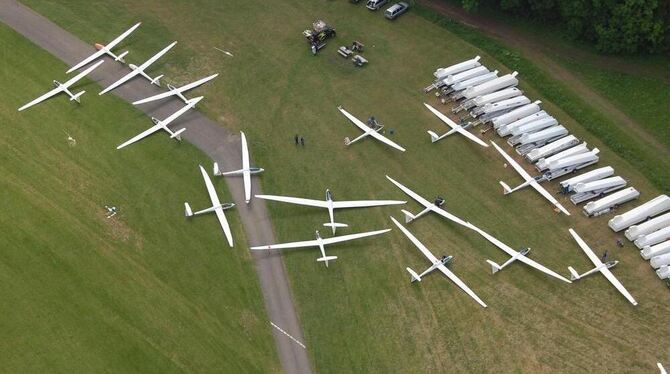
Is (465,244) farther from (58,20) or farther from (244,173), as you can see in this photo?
(58,20)

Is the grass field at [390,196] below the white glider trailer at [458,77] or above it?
below

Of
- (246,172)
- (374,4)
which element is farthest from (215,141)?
(374,4)

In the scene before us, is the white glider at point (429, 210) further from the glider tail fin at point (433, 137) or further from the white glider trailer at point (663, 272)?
the white glider trailer at point (663, 272)

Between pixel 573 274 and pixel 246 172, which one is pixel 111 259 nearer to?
pixel 246 172

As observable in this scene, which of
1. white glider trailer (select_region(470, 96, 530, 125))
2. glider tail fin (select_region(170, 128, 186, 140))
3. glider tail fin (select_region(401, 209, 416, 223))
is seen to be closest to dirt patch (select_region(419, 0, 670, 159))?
white glider trailer (select_region(470, 96, 530, 125))

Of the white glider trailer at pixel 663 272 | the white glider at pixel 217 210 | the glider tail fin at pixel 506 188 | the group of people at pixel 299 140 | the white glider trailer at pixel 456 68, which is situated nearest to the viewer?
the white glider trailer at pixel 663 272

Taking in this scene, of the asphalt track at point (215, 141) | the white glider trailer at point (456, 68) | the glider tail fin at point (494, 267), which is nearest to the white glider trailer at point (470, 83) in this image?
the white glider trailer at point (456, 68)

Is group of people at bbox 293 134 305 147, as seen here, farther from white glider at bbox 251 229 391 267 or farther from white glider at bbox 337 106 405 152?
white glider at bbox 251 229 391 267
